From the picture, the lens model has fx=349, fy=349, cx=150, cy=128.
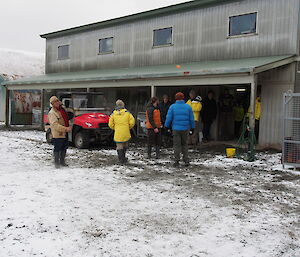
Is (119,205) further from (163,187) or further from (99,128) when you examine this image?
(99,128)

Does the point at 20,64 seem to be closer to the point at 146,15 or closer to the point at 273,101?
the point at 146,15

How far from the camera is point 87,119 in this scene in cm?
1162

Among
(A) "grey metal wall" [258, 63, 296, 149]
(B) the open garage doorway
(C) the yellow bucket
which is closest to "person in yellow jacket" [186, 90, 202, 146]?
(B) the open garage doorway

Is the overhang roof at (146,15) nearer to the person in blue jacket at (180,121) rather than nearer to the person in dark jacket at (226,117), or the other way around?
the person in dark jacket at (226,117)

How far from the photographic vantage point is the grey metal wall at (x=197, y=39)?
12.1 metres

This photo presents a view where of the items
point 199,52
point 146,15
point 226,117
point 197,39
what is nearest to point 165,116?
point 226,117

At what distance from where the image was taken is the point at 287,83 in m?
11.8

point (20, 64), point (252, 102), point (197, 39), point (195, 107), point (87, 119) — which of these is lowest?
point (87, 119)

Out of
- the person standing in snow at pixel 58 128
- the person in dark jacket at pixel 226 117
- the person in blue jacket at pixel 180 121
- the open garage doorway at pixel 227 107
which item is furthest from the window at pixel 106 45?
the person standing in snow at pixel 58 128

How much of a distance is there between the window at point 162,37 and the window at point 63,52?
760 cm

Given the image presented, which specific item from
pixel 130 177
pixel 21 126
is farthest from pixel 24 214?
pixel 21 126

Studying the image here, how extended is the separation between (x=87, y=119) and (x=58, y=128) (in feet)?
10.8

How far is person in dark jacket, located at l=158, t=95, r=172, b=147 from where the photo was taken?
12.1 meters

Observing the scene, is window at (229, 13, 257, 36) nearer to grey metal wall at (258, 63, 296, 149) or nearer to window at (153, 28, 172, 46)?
grey metal wall at (258, 63, 296, 149)
